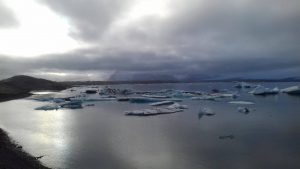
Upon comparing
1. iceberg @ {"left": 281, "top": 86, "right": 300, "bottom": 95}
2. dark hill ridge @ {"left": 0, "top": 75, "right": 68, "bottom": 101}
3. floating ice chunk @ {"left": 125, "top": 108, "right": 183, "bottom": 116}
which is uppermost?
dark hill ridge @ {"left": 0, "top": 75, "right": 68, "bottom": 101}

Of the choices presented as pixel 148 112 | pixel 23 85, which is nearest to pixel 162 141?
pixel 148 112

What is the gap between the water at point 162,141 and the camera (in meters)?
12.7

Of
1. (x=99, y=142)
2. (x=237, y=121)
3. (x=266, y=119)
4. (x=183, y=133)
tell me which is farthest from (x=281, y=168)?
(x=266, y=119)

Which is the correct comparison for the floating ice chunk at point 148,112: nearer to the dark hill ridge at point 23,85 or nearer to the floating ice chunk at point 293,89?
the floating ice chunk at point 293,89

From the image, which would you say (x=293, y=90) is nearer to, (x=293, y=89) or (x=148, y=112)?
(x=293, y=89)

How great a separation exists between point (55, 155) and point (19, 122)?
11866mm

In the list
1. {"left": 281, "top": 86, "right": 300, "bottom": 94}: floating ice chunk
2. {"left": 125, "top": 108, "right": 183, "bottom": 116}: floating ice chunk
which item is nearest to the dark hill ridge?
{"left": 125, "top": 108, "right": 183, "bottom": 116}: floating ice chunk

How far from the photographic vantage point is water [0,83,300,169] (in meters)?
12.7

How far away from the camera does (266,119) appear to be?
2455 centimetres

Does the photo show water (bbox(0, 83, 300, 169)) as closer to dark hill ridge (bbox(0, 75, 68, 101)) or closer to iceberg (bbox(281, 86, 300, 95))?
iceberg (bbox(281, 86, 300, 95))

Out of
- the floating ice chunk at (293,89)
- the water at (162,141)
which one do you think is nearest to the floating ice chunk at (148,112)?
the water at (162,141)

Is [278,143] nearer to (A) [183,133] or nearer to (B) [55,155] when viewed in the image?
(A) [183,133]

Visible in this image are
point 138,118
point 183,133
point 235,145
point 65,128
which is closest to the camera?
point 235,145

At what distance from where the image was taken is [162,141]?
1658cm
